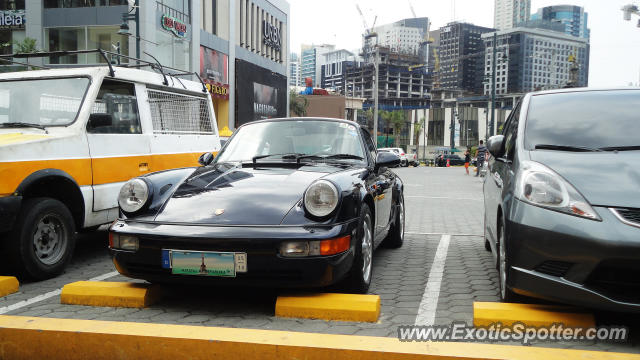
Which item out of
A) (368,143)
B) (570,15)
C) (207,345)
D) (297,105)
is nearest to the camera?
(207,345)

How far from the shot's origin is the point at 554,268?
314cm

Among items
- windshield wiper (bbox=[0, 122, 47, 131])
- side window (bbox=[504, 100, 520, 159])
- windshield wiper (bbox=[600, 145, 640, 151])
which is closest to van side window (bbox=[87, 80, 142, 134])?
windshield wiper (bbox=[0, 122, 47, 131])

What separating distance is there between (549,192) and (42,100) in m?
4.70

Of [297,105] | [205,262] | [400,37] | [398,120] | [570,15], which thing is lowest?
[205,262]

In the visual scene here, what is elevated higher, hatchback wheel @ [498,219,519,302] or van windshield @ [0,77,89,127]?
van windshield @ [0,77,89,127]

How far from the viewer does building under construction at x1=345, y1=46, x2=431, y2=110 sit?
6393 inches

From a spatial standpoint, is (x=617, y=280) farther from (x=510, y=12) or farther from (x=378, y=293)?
(x=510, y=12)

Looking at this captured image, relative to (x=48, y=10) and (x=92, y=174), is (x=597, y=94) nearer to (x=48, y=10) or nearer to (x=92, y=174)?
(x=92, y=174)

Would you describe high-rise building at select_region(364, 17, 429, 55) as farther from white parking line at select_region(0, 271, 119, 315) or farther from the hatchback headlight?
the hatchback headlight

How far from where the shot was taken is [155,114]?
20.9 feet

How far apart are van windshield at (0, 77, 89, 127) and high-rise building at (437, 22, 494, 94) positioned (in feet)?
436

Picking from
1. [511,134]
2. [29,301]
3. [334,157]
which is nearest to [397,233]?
[334,157]

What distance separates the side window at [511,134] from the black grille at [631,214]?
1089mm

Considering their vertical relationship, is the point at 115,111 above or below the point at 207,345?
above
